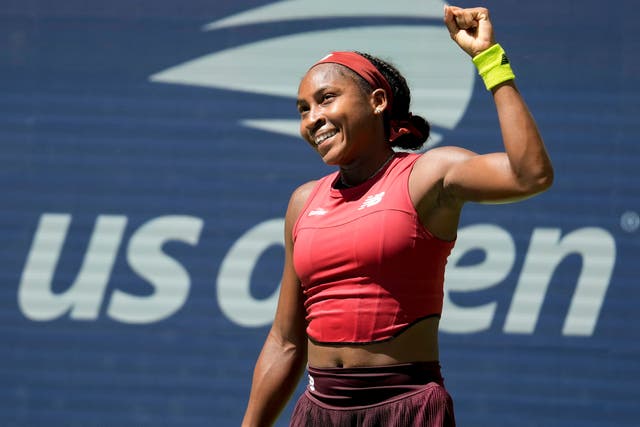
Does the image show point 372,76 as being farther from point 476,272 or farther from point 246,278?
point 246,278

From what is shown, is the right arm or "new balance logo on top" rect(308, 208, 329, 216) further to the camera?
the right arm

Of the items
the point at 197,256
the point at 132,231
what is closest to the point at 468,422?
the point at 197,256

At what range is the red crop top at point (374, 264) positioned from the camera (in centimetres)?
271

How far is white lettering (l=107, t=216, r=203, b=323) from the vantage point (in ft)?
17.0

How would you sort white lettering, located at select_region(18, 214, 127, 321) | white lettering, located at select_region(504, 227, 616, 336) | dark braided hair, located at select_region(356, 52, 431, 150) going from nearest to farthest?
1. dark braided hair, located at select_region(356, 52, 431, 150)
2. white lettering, located at select_region(504, 227, 616, 336)
3. white lettering, located at select_region(18, 214, 127, 321)

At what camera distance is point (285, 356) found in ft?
10.2

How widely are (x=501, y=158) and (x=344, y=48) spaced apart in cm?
276

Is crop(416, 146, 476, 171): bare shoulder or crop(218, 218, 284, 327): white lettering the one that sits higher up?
crop(416, 146, 476, 171): bare shoulder

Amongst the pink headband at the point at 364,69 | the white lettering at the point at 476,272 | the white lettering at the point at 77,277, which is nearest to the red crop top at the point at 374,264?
the pink headband at the point at 364,69

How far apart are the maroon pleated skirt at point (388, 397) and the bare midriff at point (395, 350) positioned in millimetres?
16

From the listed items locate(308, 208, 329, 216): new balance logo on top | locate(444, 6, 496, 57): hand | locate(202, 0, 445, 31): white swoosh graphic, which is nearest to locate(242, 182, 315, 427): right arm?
locate(308, 208, 329, 216): new balance logo on top

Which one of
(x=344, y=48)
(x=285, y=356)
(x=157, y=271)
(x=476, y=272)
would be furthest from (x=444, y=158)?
(x=157, y=271)

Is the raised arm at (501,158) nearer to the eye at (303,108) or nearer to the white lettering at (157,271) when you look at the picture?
the eye at (303,108)

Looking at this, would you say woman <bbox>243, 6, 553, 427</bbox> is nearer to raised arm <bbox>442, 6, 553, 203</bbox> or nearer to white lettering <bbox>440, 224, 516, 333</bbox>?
raised arm <bbox>442, 6, 553, 203</bbox>
